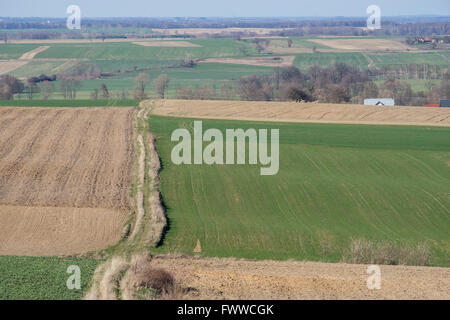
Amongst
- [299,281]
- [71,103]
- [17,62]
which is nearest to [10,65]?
[17,62]

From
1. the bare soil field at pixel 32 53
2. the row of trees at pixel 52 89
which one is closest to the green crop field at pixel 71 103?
the row of trees at pixel 52 89

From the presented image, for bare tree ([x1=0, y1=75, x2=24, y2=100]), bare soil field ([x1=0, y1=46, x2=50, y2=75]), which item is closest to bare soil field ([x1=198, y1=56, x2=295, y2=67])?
bare soil field ([x1=0, y1=46, x2=50, y2=75])

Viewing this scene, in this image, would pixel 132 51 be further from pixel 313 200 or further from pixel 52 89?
pixel 313 200

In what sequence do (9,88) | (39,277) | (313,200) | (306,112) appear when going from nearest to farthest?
(39,277) < (313,200) < (306,112) < (9,88)

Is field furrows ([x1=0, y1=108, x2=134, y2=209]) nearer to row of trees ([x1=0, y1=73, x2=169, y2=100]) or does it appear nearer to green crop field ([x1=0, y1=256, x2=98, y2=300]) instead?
green crop field ([x1=0, y1=256, x2=98, y2=300])

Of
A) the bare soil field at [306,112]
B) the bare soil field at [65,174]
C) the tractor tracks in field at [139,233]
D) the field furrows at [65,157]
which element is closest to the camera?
the tractor tracks in field at [139,233]

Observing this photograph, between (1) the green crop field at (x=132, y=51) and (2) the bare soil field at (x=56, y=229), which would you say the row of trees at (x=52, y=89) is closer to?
(1) the green crop field at (x=132, y=51)

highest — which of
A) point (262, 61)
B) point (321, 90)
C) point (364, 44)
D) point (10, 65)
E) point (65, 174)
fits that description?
point (364, 44)
